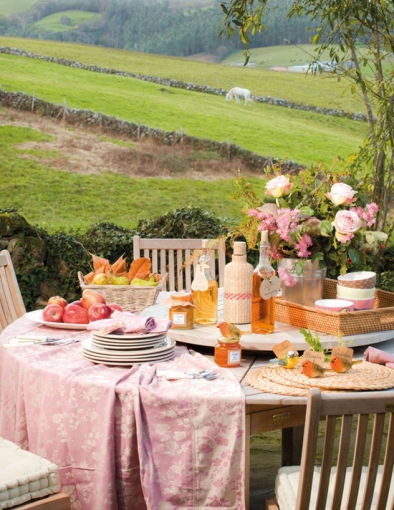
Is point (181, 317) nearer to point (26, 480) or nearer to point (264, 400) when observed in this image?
point (264, 400)

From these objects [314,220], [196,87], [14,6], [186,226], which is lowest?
[186,226]

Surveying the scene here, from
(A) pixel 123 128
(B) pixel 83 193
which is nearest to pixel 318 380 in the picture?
(B) pixel 83 193

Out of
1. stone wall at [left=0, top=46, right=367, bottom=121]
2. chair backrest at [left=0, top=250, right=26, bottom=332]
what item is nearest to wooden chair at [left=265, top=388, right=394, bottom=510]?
chair backrest at [left=0, top=250, right=26, bottom=332]

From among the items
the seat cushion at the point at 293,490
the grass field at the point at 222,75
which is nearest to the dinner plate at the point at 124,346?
the seat cushion at the point at 293,490

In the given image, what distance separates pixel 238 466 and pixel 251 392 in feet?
0.60

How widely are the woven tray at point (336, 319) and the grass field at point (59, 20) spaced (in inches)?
301

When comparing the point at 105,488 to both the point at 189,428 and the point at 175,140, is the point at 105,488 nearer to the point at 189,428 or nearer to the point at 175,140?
the point at 189,428

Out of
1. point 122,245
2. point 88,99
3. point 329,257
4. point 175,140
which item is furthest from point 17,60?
point 329,257

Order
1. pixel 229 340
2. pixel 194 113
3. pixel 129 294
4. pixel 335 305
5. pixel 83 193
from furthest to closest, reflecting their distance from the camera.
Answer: pixel 194 113, pixel 83 193, pixel 129 294, pixel 335 305, pixel 229 340

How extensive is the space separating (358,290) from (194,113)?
23.1 feet

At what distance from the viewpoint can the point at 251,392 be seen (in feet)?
5.99

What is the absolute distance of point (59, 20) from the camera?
916cm

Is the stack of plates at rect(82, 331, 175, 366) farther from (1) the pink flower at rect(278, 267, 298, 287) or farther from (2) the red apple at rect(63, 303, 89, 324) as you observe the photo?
(1) the pink flower at rect(278, 267, 298, 287)

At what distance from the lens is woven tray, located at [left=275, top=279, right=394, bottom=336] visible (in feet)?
7.29
